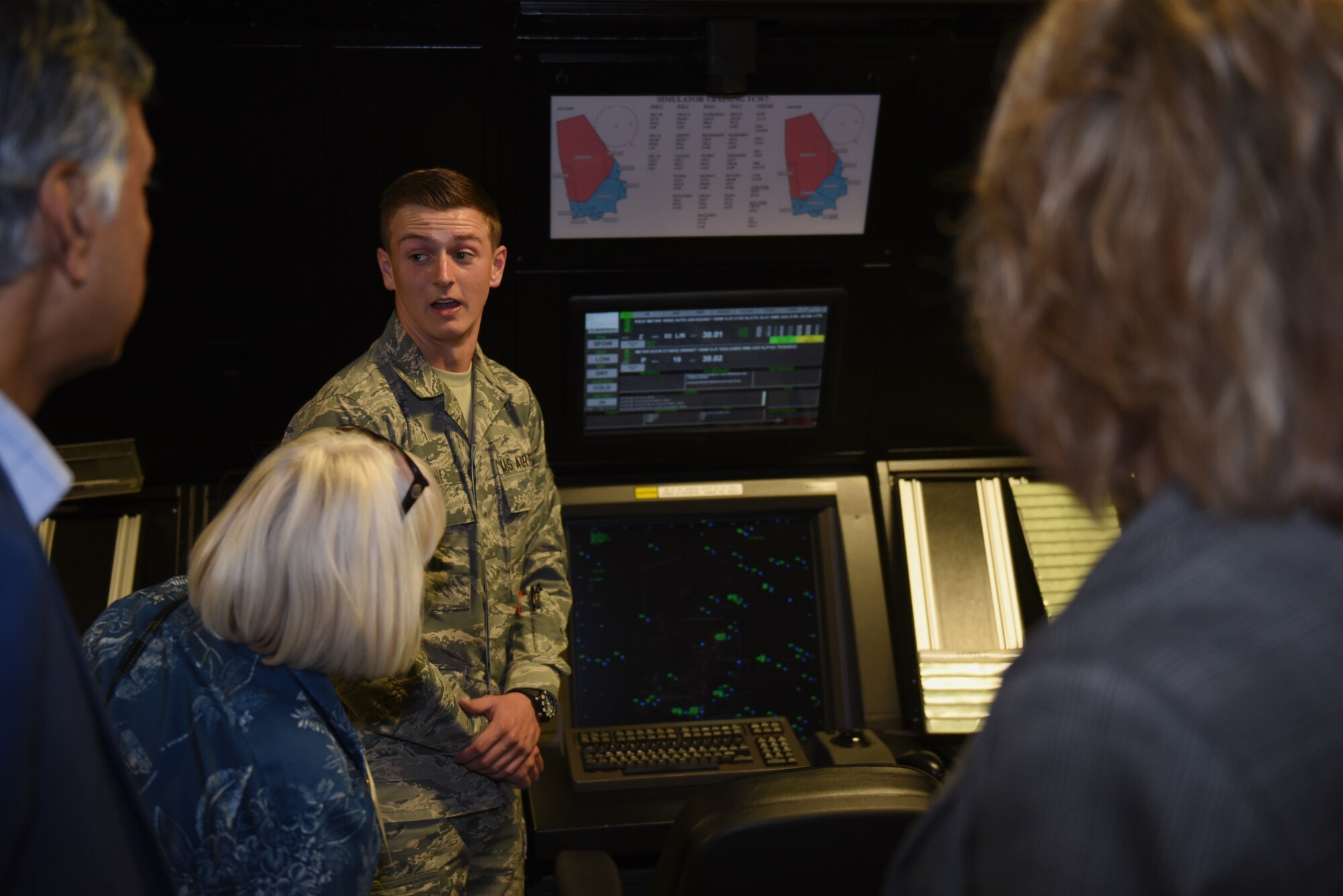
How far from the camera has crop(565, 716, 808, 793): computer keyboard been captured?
7.43 ft

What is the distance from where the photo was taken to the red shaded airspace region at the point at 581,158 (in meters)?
2.36

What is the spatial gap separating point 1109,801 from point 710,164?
6.56 ft

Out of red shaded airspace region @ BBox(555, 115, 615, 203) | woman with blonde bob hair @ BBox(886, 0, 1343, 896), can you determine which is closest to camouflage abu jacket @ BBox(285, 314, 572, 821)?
red shaded airspace region @ BBox(555, 115, 615, 203)

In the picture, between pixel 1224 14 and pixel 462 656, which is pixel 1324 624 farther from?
pixel 462 656

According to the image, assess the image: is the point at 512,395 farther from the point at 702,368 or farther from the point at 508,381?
the point at 702,368

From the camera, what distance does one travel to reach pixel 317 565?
1199mm

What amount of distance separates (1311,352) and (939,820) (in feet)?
1.15

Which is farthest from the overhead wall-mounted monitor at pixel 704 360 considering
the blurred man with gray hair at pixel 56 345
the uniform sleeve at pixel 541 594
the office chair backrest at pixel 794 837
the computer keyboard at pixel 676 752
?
the blurred man with gray hair at pixel 56 345

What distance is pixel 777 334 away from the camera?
8.68 ft

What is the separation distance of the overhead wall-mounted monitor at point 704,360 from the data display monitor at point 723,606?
16cm

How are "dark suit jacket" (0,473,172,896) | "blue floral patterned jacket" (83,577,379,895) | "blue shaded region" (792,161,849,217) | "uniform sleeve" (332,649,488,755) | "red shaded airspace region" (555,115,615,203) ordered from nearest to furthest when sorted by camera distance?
1. "dark suit jacket" (0,473,172,896)
2. "blue floral patterned jacket" (83,577,379,895)
3. "uniform sleeve" (332,649,488,755)
4. "red shaded airspace region" (555,115,615,203)
5. "blue shaded region" (792,161,849,217)

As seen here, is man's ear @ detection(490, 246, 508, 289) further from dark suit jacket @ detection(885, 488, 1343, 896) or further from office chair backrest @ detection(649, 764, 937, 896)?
dark suit jacket @ detection(885, 488, 1343, 896)

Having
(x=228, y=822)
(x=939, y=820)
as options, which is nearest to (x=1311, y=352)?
(x=939, y=820)

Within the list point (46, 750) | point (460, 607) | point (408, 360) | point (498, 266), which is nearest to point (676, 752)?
point (460, 607)
